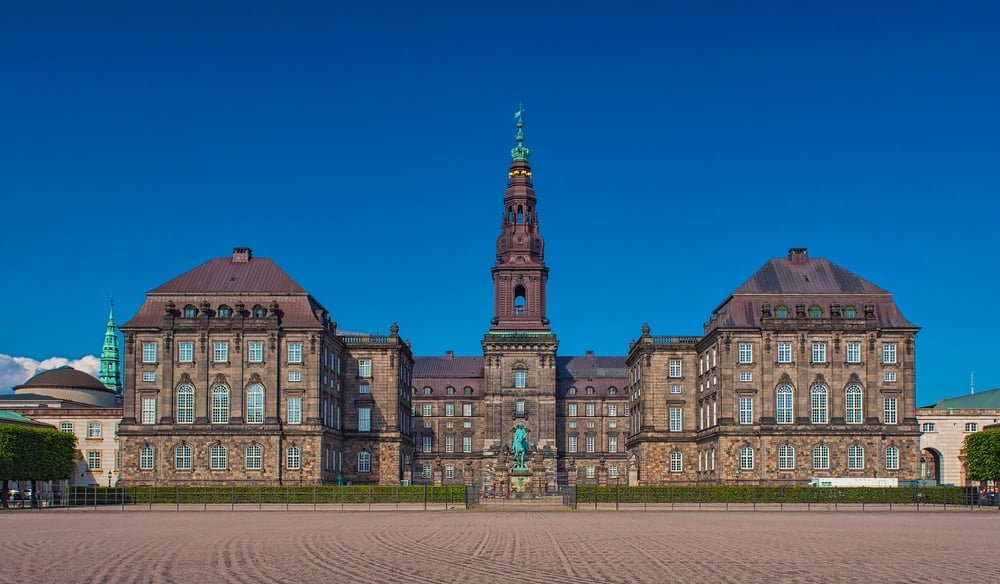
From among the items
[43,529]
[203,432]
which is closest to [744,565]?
[43,529]

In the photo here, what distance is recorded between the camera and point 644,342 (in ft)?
384

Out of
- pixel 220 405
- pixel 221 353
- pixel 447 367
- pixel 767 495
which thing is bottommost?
pixel 767 495

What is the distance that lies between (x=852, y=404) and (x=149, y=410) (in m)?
57.3

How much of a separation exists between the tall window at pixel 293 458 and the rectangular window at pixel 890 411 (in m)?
48.1

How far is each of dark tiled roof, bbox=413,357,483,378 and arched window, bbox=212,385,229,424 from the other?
204 ft

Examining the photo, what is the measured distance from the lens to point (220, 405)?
100m

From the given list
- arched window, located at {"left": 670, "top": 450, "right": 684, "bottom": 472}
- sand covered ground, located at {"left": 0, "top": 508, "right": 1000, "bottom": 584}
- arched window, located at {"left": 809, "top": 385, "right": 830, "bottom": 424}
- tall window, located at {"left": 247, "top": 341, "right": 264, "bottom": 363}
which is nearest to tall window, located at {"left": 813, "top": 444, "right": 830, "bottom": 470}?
arched window, located at {"left": 809, "top": 385, "right": 830, "bottom": 424}

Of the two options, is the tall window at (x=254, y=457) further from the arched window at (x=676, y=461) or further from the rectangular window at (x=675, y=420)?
the rectangular window at (x=675, y=420)

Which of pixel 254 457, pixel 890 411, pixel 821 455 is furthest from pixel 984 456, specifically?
pixel 254 457

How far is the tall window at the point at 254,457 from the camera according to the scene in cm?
9931

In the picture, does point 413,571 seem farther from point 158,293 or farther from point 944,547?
point 158,293

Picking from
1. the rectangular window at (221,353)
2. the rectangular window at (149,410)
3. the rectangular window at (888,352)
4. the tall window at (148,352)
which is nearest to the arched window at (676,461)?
the rectangular window at (888,352)

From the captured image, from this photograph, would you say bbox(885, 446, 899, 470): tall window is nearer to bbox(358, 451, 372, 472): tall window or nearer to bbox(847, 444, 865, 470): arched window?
bbox(847, 444, 865, 470): arched window

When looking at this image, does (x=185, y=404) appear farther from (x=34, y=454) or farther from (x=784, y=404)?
(x=784, y=404)
